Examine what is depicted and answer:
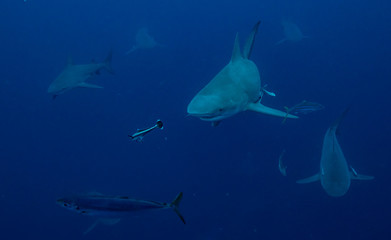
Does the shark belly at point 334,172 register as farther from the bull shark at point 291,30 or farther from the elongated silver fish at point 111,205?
the bull shark at point 291,30

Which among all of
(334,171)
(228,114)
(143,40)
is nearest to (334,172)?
(334,171)

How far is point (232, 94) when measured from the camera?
14.8 ft

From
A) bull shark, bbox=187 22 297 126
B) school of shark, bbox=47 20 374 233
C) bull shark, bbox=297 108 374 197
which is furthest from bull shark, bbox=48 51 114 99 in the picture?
bull shark, bbox=297 108 374 197

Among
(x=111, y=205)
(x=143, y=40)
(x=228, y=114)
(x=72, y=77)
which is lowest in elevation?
(x=111, y=205)

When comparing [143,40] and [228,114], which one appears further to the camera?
[143,40]

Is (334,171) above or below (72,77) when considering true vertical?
below

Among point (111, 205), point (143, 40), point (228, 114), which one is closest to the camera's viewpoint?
point (111, 205)

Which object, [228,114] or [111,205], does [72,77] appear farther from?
[111,205]

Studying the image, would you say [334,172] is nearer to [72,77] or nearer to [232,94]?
[232,94]

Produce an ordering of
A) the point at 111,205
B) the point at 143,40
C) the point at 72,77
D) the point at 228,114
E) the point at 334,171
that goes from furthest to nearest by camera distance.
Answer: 1. the point at 143,40
2. the point at 72,77
3. the point at 334,171
4. the point at 228,114
5. the point at 111,205

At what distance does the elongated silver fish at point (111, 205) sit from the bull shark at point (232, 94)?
128 centimetres

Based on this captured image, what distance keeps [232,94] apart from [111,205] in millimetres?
2304

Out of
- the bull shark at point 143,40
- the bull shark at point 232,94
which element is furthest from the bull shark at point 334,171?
the bull shark at point 143,40

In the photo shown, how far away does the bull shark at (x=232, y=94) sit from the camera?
4.09 metres
